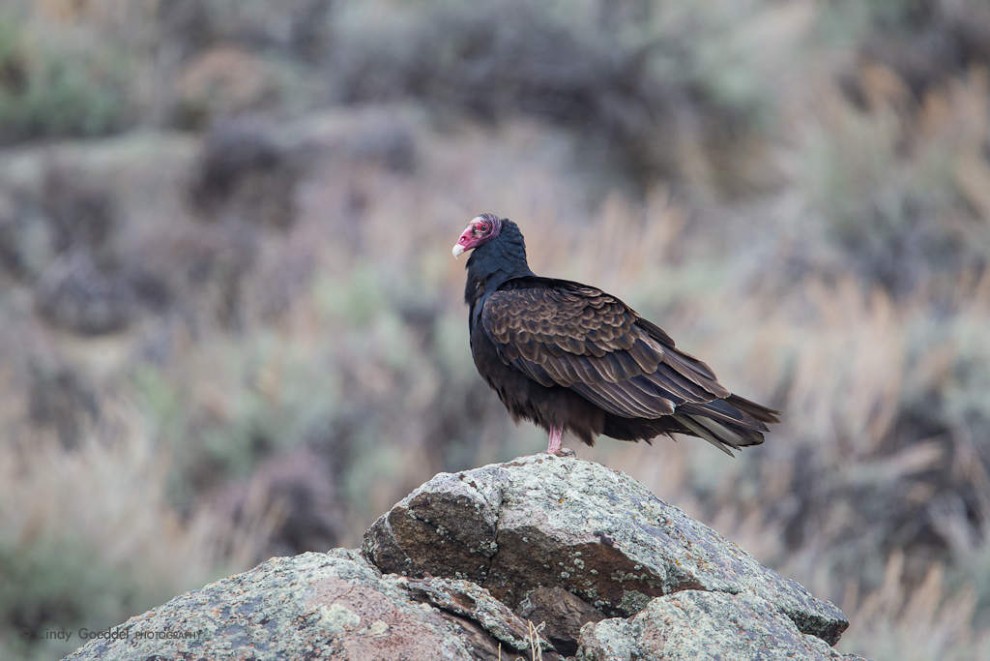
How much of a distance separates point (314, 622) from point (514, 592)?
659 millimetres

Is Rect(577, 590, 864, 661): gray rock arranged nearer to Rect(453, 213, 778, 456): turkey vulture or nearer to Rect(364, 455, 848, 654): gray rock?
Rect(364, 455, 848, 654): gray rock

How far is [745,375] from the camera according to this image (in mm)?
8844

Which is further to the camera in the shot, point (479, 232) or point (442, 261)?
point (442, 261)

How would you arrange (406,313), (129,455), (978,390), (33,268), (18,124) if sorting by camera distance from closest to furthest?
(129,455) < (978,390) < (406,313) < (33,268) < (18,124)

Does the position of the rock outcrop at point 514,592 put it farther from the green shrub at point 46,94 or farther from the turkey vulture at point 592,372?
the green shrub at point 46,94

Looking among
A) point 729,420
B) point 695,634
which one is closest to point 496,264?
point 729,420

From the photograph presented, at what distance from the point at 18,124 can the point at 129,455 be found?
6.35 metres

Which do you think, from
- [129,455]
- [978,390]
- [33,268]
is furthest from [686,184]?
[129,455]

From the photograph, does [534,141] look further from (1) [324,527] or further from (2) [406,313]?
(1) [324,527]

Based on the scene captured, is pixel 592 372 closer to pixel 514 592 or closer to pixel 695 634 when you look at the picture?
pixel 514 592

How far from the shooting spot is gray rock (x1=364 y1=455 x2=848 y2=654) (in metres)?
3.43

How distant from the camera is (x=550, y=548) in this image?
3.44m

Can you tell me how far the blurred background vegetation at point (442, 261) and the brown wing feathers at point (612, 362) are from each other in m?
2.46

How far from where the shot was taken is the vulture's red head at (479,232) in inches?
203
